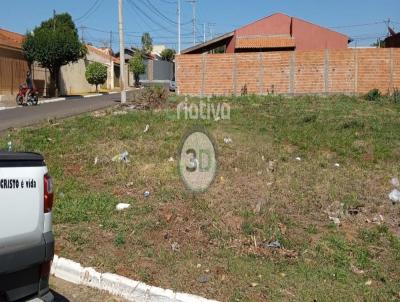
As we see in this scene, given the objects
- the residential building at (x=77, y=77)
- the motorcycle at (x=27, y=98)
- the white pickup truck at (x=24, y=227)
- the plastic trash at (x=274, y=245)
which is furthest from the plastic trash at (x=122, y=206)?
the residential building at (x=77, y=77)

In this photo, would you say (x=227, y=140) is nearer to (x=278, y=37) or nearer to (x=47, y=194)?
(x=47, y=194)

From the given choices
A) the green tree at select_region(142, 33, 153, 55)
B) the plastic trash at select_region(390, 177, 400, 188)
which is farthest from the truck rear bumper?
the green tree at select_region(142, 33, 153, 55)

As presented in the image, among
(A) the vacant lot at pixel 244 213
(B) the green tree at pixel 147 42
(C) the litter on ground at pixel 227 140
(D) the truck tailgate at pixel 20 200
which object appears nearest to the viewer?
(D) the truck tailgate at pixel 20 200

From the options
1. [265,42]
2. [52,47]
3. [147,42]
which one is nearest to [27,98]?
[52,47]

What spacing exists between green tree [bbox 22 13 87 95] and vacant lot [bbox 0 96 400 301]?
19096 mm

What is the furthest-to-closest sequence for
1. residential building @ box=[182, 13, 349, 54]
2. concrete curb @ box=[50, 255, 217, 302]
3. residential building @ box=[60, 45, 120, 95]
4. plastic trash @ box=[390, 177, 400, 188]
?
residential building @ box=[60, 45, 120, 95], residential building @ box=[182, 13, 349, 54], plastic trash @ box=[390, 177, 400, 188], concrete curb @ box=[50, 255, 217, 302]

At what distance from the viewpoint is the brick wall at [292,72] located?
70.6ft

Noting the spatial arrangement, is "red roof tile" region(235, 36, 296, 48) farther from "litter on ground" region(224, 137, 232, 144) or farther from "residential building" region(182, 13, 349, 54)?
"litter on ground" region(224, 137, 232, 144)

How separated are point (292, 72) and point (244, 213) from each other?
17431 millimetres

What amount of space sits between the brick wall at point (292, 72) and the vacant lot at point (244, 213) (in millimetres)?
11087

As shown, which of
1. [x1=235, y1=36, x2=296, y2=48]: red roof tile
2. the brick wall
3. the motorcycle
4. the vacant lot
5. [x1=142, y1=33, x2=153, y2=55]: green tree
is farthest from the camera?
[x1=142, y1=33, x2=153, y2=55]: green tree

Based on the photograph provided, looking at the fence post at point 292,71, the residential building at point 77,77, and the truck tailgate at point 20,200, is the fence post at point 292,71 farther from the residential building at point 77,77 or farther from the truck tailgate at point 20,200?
the truck tailgate at point 20,200

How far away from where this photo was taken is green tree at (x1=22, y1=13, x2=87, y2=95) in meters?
28.9

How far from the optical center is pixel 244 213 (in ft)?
19.1
